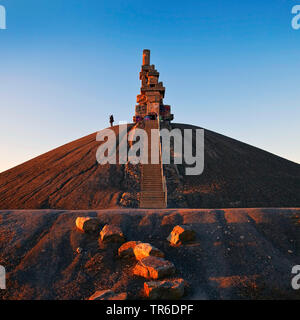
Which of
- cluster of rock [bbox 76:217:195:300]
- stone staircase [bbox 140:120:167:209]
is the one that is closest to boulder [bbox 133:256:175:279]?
cluster of rock [bbox 76:217:195:300]

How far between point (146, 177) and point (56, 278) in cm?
1196

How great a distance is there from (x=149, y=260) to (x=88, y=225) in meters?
3.11

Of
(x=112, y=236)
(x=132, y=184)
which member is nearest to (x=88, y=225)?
(x=112, y=236)

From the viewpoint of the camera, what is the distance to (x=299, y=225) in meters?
9.05

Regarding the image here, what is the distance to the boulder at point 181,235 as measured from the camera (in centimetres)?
847

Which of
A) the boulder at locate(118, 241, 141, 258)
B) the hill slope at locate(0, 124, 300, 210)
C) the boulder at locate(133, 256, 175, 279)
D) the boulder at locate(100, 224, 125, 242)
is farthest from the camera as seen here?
the hill slope at locate(0, 124, 300, 210)

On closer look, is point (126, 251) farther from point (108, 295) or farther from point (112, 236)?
point (108, 295)

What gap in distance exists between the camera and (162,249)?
8.41 metres

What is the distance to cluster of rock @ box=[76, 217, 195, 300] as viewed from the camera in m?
6.31

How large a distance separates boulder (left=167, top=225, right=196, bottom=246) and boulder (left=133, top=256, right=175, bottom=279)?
1239 millimetres

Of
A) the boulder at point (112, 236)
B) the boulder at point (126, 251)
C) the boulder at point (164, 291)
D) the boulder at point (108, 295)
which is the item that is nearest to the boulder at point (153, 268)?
the boulder at point (164, 291)

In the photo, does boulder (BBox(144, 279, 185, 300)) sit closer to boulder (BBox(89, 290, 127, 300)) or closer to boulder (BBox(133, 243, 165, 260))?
boulder (BBox(89, 290, 127, 300))

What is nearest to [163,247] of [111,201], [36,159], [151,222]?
[151,222]

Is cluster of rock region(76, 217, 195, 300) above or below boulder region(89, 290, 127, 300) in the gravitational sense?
above
